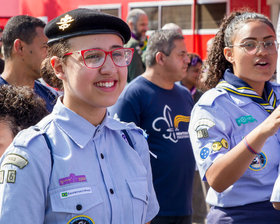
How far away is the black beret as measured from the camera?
1906mm

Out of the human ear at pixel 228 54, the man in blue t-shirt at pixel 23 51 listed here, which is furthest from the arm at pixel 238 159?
the man in blue t-shirt at pixel 23 51

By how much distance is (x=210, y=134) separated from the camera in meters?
2.62

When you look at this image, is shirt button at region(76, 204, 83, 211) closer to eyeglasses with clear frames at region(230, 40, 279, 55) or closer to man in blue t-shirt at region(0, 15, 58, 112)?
eyeglasses with clear frames at region(230, 40, 279, 55)

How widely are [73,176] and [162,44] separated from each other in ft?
10.3

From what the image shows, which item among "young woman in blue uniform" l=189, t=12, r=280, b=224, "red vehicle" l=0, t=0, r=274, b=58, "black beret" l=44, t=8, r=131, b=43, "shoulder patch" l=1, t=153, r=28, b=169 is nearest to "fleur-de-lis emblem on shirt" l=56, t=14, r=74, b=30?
"black beret" l=44, t=8, r=131, b=43

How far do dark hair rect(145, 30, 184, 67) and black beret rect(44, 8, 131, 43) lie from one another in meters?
2.74

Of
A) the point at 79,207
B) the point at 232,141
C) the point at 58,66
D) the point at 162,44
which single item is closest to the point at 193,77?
the point at 162,44

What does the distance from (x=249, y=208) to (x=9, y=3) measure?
473 inches

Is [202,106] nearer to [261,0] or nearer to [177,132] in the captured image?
[177,132]

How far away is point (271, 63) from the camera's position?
111 inches

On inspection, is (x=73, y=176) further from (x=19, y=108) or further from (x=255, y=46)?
(x=255, y=46)

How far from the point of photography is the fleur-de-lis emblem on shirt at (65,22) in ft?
6.29

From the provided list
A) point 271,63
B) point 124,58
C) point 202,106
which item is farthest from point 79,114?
point 271,63

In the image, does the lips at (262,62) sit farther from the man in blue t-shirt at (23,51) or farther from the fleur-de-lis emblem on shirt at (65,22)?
the man in blue t-shirt at (23,51)
